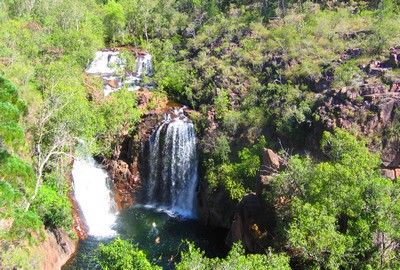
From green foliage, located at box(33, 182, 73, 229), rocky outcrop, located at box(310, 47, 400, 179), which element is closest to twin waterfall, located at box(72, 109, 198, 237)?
green foliage, located at box(33, 182, 73, 229)

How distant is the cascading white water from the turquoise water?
50.2 inches

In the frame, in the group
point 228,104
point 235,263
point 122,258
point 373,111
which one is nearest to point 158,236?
point 228,104

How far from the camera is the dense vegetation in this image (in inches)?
766

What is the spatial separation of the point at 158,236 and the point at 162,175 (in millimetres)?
8163

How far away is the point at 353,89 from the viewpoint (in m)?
31.6

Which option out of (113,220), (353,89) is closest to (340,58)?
(353,89)

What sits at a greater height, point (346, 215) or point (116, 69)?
point (116, 69)

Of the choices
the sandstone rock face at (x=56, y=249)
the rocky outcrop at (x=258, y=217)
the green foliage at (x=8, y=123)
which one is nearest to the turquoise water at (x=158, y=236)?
the sandstone rock face at (x=56, y=249)

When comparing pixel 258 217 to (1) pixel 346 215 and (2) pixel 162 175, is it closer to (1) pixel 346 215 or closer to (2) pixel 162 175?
(1) pixel 346 215

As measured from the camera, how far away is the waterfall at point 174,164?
1558 inches

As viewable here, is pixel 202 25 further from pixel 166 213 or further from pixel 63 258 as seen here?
pixel 63 258

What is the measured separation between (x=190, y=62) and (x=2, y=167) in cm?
3325

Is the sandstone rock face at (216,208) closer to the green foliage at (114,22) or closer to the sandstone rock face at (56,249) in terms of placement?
the sandstone rock face at (56,249)

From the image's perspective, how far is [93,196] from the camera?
37.6m
